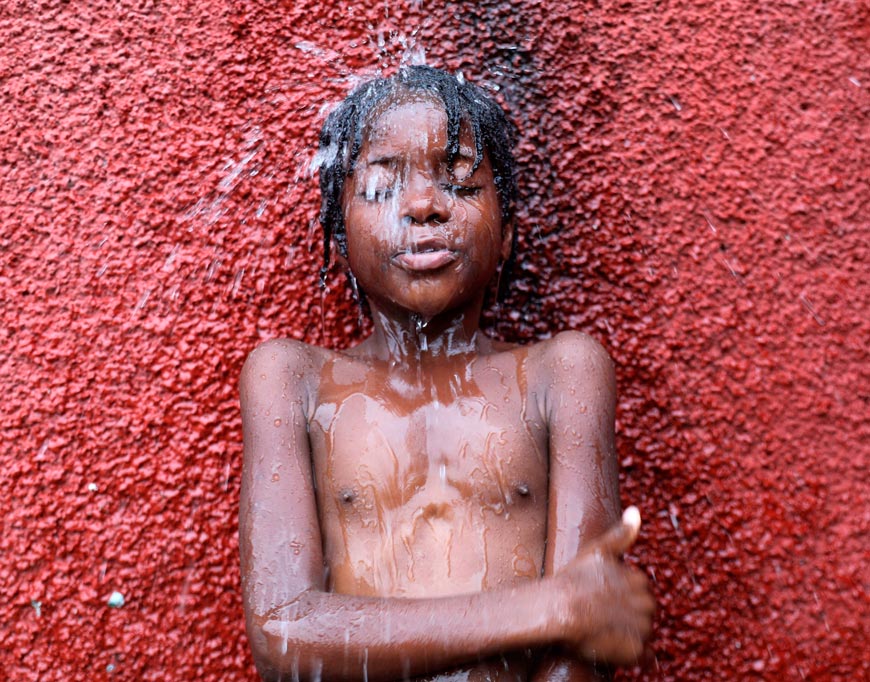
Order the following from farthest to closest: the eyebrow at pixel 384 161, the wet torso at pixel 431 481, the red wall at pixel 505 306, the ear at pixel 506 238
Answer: the red wall at pixel 505 306 → the ear at pixel 506 238 → the eyebrow at pixel 384 161 → the wet torso at pixel 431 481

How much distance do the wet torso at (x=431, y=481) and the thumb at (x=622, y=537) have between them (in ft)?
0.61

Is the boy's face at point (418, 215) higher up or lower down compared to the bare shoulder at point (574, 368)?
higher up

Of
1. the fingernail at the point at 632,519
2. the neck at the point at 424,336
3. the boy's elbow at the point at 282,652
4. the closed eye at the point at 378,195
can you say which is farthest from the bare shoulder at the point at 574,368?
the boy's elbow at the point at 282,652

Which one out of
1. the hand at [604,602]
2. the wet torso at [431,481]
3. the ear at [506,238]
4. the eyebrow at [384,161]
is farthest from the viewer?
the ear at [506,238]

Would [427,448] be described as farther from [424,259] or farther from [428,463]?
[424,259]

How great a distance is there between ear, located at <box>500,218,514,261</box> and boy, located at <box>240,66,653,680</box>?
→ 2.6 inches

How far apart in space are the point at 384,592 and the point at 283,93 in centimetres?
116

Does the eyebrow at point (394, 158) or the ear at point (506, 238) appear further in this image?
the ear at point (506, 238)

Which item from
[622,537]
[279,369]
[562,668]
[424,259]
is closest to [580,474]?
[622,537]

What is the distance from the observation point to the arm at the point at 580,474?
147cm

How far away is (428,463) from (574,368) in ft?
0.95

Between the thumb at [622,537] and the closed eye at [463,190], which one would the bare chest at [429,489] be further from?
the closed eye at [463,190]

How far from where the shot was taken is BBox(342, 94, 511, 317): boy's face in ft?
5.45

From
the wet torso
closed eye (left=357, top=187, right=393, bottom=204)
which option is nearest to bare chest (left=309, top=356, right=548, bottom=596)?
the wet torso
